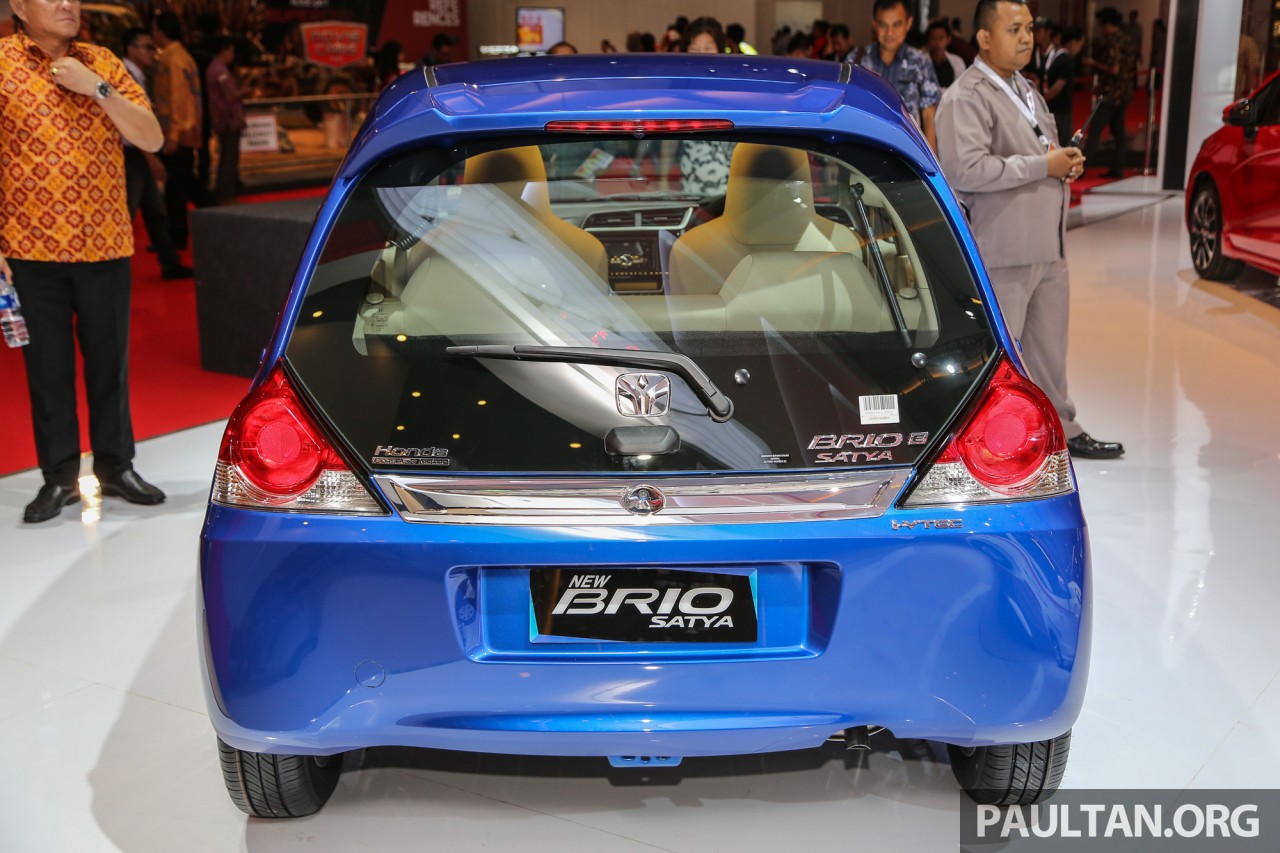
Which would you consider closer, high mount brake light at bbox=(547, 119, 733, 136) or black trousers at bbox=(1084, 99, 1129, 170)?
high mount brake light at bbox=(547, 119, 733, 136)

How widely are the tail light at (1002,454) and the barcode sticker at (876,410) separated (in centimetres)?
10

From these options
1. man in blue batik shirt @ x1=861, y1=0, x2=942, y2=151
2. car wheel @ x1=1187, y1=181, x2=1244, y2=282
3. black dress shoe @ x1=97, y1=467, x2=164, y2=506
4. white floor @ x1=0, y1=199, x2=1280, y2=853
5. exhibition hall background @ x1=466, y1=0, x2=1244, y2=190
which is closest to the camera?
white floor @ x1=0, y1=199, x2=1280, y2=853

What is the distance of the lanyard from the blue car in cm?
251

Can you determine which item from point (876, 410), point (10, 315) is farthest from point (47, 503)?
point (876, 410)

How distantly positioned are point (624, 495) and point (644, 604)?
18 centimetres

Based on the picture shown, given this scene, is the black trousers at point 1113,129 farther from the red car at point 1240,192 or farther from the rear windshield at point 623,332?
the rear windshield at point 623,332

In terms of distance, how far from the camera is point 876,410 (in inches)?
81.0

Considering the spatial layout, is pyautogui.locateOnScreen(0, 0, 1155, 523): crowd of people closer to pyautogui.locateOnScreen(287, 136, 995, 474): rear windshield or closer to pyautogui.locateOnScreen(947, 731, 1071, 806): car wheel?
pyautogui.locateOnScreen(287, 136, 995, 474): rear windshield

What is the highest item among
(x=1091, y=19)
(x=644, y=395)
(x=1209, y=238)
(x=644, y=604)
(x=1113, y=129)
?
(x=1091, y=19)

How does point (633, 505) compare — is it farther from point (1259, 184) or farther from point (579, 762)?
point (1259, 184)

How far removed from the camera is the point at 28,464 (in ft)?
17.0

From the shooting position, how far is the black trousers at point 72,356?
4.34m

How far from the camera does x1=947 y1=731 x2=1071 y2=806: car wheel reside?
240 centimetres

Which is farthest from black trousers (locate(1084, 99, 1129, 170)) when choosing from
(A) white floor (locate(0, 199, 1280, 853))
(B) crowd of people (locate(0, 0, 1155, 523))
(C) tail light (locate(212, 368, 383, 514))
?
(C) tail light (locate(212, 368, 383, 514))
